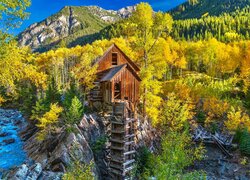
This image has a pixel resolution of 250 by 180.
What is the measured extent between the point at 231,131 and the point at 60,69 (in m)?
Result: 60.1

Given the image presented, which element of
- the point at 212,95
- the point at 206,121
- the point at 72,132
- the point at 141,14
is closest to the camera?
the point at 72,132

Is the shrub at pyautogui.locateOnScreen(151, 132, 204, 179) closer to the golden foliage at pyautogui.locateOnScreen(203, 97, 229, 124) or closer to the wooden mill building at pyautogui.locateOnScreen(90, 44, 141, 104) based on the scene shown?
the wooden mill building at pyautogui.locateOnScreen(90, 44, 141, 104)

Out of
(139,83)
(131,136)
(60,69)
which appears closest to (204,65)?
(60,69)

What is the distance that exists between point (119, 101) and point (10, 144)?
2161cm

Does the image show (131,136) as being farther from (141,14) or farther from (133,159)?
(141,14)

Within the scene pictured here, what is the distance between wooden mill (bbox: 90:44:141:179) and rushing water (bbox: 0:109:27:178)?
1257 centimetres

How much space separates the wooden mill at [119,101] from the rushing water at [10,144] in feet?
41.2

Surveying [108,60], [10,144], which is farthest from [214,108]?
[10,144]

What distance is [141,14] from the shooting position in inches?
1276

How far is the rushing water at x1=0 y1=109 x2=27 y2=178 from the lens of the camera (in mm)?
33438

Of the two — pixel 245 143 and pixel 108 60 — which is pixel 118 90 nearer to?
pixel 108 60

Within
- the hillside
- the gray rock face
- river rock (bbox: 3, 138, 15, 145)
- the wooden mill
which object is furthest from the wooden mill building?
the hillside

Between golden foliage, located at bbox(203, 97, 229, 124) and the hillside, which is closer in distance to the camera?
golden foliage, located at bbox(203, 97, 229, 124)

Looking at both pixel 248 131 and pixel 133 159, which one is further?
pixel 248 131
